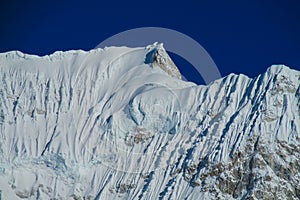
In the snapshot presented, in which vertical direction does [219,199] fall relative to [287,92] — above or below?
below

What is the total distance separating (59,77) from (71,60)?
5.05 metres

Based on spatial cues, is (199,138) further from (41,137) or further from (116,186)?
(41,137)

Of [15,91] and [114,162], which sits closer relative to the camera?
[114,162]

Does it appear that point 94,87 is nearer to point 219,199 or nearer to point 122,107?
point 122,107

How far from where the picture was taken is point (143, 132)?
152500mm

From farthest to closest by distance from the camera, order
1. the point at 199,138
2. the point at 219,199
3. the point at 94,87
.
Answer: the point at 94,87 < the point at 199,138 < the point at 219,199

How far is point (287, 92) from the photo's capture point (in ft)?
497

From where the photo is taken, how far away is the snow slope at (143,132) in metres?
142

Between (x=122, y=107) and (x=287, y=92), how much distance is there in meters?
26.3

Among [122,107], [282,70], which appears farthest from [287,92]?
[122,107]

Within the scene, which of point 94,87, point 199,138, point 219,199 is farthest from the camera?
point 94,87

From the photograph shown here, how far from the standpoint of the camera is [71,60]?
17012 cm

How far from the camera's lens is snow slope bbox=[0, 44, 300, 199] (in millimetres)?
142375

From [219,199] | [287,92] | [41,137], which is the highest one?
[287,92]
